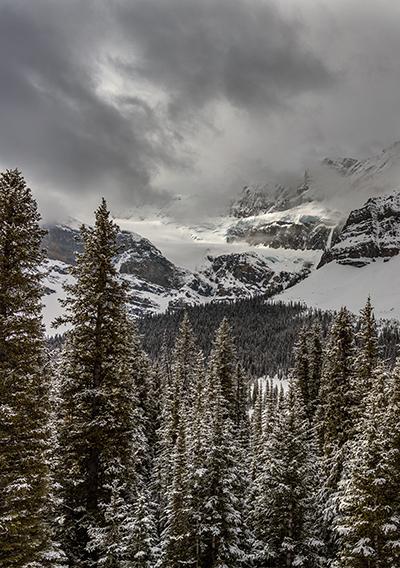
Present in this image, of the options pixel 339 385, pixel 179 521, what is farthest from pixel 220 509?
pixel 339 385

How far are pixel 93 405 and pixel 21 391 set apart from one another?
15.5 ft

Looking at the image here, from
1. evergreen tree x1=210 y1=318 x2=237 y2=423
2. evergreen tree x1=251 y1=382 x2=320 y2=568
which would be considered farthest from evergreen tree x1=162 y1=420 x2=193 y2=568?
evergreen tree x1=210 y1=318 x2=237 y2=423

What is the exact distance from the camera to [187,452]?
94.8ft

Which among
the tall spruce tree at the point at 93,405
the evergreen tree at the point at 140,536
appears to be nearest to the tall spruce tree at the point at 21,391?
the tall spruce tree at the point at 93,405

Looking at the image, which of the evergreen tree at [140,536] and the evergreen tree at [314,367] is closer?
the evergreen tree at [140,536]

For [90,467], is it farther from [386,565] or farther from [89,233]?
[386,565]

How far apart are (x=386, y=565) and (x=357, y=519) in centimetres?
213

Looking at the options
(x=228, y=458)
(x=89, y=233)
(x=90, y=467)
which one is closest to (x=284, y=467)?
(x=228, y=458)

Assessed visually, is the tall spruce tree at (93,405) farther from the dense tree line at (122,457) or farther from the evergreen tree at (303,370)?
the evergreen tree at (303,370)

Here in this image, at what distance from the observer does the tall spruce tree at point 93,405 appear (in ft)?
68.9

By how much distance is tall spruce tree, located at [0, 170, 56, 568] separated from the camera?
53.4 feet

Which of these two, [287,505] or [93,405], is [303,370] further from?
[93,405]

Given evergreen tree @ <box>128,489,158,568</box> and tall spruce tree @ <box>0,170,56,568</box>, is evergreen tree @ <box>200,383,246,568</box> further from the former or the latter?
tall spruce tree @ <box>0,170,56,568</box>

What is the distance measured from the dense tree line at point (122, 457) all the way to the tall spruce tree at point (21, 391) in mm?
45
